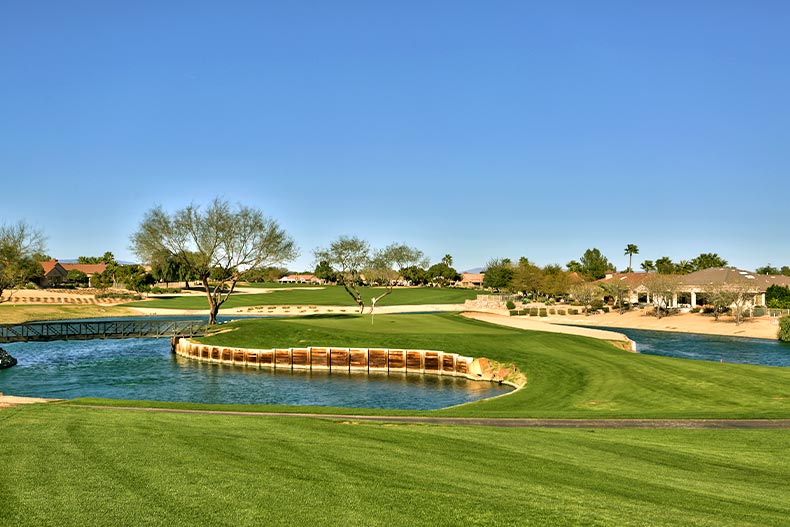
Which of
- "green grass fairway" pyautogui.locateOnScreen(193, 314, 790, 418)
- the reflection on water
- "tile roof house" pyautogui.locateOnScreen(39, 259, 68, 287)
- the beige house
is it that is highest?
"tile roof house" pyautogui.locateOnScreen(39, 259, 68, 287)

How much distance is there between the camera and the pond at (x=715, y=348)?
6419 cm

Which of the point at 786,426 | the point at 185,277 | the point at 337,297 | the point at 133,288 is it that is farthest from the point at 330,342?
the point at 185,277

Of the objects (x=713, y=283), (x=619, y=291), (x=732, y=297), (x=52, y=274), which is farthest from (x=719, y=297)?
(x=52, y=274)

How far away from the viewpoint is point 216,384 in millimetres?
48000

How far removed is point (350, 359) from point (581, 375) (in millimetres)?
22009

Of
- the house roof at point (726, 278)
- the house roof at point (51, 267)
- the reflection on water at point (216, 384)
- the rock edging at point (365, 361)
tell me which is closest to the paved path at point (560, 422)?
the reflection on water at point (216, 384)

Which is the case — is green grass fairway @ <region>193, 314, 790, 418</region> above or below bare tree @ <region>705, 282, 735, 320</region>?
below

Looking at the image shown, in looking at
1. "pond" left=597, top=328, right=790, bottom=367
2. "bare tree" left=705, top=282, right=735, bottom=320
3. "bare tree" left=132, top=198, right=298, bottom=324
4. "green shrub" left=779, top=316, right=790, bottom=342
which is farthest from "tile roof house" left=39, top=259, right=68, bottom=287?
"green shrub" left=779, top=316, right=790, bottom=342

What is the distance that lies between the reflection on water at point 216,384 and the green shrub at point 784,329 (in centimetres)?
5763

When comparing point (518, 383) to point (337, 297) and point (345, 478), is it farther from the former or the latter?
point (337, 297)

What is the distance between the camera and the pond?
64.2m

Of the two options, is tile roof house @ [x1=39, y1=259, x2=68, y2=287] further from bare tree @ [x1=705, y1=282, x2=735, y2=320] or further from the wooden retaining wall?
bare tree @ [x1=705, y1=282, x2=735, y2=320]

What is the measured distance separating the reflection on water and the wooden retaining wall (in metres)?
1.39

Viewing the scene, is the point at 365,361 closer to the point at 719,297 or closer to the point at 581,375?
the point at 581,375
